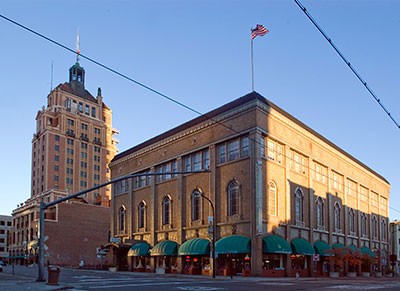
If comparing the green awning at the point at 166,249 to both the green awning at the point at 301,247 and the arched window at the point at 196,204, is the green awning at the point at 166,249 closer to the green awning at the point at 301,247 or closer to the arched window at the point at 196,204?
the arched window at the point at 196,204

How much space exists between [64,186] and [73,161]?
23.9ft

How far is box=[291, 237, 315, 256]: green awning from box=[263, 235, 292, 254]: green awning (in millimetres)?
2786

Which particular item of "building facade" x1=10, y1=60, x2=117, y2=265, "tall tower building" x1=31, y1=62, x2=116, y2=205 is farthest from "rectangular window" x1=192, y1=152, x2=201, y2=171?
"tall tower building" x1=31, y1=62, x2=116, y2=205

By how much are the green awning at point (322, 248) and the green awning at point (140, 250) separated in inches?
816

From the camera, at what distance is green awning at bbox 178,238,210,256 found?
168 feet

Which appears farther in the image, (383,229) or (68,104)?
Result: (68,104)

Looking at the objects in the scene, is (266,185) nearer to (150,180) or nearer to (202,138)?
(202,138)

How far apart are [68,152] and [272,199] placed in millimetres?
90102

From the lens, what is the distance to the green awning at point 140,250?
62.5 meters

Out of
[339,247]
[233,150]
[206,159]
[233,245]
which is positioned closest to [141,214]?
[206,159]

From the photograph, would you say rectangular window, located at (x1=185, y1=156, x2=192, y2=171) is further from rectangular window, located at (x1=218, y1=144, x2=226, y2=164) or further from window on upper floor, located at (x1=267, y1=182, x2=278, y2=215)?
window on upper floor, located at (x1=267, y1=182, x2=278, y2=215)

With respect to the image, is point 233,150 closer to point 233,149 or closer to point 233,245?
point 233,149

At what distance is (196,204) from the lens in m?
56.4

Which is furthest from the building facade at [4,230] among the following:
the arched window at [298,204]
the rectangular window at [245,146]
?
the rectangular window at [245,146]
